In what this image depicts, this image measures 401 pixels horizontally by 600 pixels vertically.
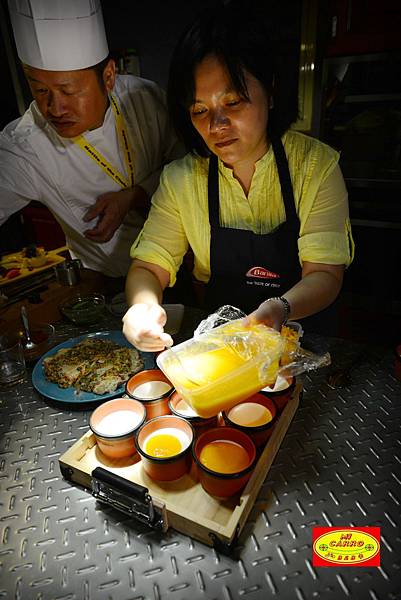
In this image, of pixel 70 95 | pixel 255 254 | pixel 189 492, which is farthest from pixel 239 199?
pixel 189 492

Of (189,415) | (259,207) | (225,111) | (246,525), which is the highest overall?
(225,111)

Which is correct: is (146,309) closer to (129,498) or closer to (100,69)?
(129,498)

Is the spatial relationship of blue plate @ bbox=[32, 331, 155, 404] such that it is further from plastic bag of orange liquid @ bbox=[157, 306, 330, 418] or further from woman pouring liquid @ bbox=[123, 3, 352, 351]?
plastic bag of orange liquid @ bbox=[157, 306, 330, 418]

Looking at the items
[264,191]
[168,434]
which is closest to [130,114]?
[264,191]

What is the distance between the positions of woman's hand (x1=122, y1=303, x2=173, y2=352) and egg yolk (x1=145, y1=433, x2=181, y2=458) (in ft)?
0.80

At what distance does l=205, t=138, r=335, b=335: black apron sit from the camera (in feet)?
4.70

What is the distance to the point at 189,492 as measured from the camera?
936 millimetres

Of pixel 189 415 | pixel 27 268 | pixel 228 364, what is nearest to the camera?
pixel 228 364

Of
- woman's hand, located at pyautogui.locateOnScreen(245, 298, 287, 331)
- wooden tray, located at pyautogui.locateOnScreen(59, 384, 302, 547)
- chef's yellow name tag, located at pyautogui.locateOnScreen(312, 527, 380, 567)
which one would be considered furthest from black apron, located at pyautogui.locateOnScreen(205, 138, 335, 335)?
chef's yellow name tag, located at pyautogui.locateOnScreen(312, 527, 380, 567)

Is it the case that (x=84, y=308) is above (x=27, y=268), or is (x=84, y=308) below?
above

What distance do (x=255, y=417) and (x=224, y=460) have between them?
16 cm

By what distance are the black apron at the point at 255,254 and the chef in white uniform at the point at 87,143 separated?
59 cm

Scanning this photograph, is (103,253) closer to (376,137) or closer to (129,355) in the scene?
(129,355)

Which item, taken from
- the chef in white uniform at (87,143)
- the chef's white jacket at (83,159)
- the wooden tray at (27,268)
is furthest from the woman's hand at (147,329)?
the wooden tray at (27,268)
